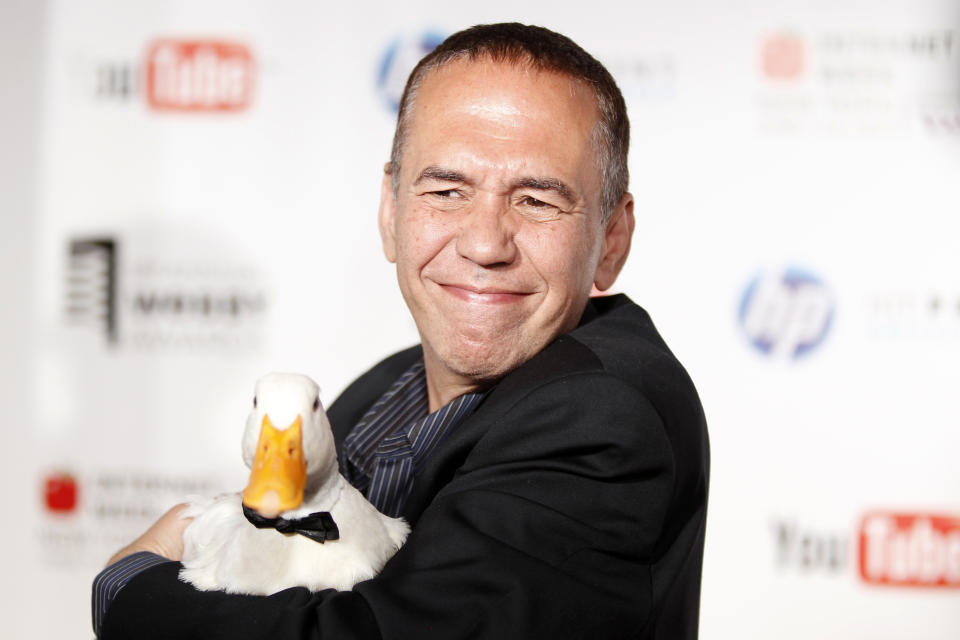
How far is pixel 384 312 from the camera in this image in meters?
2.31

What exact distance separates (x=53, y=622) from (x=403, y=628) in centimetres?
219

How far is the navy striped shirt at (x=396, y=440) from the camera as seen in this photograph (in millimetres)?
942

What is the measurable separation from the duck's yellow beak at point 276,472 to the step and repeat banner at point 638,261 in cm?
159


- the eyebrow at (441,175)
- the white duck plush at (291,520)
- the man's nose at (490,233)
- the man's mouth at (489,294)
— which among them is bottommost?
the white duck plush at (291,520)

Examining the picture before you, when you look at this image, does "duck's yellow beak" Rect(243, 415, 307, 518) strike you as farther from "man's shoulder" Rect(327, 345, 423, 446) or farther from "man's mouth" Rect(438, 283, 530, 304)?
"man's shoulder" Rect(327, 345, 423, 446)

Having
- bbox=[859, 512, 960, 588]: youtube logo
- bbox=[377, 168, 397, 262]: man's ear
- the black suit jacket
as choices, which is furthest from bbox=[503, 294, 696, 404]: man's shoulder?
bbox=[859, 512, 960, 588]: youtube logo

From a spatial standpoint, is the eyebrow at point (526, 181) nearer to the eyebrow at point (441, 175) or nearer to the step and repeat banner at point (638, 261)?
the eyebrow at point (441, 175)

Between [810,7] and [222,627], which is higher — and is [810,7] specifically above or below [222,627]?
above

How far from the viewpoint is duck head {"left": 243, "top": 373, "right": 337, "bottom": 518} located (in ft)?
2.19

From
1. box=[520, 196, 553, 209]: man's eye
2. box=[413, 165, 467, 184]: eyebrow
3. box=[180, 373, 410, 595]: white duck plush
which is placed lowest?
box=[180, 373, 410, 595]: white duck plush

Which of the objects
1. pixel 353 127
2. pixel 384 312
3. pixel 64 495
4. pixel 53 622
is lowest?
pixel 53 622

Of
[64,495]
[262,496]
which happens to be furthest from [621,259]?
[64,495]

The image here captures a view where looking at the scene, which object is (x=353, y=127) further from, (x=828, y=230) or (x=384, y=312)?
(x=828, y=230)

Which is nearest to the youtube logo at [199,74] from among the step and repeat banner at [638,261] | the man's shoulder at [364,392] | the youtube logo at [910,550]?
the step and repeat banner at [638,261]
